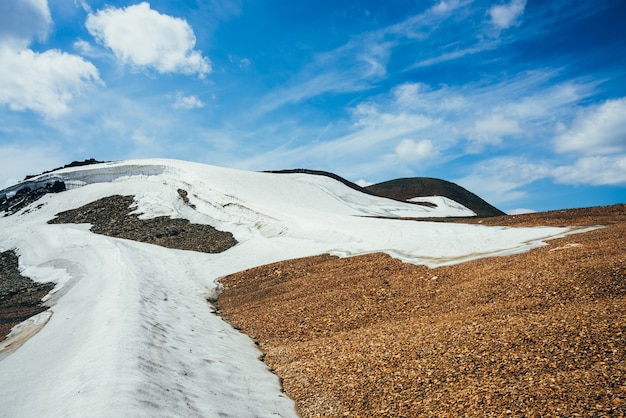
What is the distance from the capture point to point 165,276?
1688 cm

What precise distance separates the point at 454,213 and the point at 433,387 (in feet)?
151

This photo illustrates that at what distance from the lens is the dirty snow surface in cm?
565

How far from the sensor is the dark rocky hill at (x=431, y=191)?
59312mm

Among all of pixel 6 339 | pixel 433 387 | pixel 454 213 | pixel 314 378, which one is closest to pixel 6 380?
pixel 6 339

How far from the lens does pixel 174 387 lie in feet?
18.9

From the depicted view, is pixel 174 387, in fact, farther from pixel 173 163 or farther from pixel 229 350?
pixel 173 163

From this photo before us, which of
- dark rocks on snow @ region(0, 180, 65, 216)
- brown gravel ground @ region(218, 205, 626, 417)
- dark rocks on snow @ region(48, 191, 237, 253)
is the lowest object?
brown gravel ground @ region(218, 205, 626, 417)

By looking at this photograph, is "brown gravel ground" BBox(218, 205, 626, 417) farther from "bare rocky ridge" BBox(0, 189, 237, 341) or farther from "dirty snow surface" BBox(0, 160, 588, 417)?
"bare rocky ridge" BBox(0, 189, 237, 341)

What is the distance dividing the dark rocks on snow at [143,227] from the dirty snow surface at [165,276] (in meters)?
1.02

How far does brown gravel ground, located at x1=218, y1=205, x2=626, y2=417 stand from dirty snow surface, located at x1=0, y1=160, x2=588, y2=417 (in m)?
0.91

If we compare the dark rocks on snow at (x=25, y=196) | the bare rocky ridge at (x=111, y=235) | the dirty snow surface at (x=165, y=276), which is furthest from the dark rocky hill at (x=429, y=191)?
the dark rocks on snow at (x=25, y=196)

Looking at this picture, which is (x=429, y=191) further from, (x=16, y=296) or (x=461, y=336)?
(x=461, y=336)

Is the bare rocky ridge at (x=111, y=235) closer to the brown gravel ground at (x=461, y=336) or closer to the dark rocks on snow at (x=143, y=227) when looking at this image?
the dark rocks on snow at (x=143, y=227)

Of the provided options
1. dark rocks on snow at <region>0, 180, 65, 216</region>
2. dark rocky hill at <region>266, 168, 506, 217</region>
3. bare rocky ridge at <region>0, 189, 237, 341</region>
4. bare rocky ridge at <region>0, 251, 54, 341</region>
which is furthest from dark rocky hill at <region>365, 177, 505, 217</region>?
bare rocky ridge at <region>0, 251, 54, 341</region>
